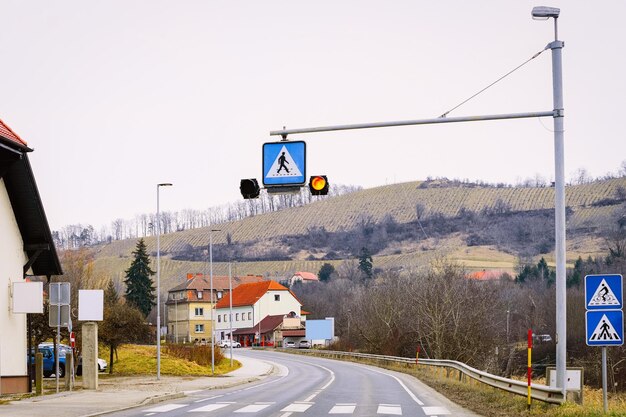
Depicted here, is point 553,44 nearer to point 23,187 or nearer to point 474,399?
point 474,399

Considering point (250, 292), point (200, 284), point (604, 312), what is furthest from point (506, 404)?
point (200, 284)

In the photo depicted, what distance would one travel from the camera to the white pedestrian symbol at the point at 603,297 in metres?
17.7

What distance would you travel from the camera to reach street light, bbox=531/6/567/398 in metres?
20.0

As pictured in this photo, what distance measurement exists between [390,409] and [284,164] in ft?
25.4

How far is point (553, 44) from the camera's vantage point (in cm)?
2055

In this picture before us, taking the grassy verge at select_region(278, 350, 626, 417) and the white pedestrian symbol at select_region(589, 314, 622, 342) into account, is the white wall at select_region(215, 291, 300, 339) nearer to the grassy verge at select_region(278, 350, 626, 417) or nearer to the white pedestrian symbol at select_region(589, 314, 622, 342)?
the grassy verge at select_region(278, 350, 626, 417)

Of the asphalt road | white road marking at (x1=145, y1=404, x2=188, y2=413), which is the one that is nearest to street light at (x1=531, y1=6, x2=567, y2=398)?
the asphalt road

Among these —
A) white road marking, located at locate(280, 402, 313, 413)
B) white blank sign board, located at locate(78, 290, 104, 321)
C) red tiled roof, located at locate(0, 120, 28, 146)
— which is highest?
red tiled roof, located at locate(0, 120, 28, 146)

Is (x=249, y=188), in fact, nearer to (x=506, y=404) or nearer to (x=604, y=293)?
(x=604, y=293)

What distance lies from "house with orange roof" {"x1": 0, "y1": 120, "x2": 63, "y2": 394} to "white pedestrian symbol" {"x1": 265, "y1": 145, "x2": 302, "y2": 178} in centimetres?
1245

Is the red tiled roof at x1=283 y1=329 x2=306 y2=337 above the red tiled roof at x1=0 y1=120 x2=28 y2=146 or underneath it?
underneath

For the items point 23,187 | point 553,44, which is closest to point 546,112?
point 553,44

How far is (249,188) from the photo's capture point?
64.0 feet

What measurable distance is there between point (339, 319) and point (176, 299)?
33344 millimetres
